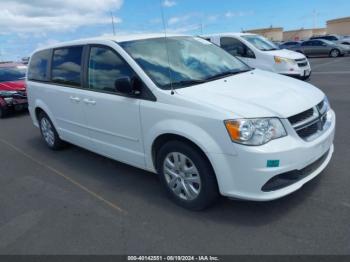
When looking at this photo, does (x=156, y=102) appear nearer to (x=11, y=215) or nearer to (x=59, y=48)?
(x=11, y=215)

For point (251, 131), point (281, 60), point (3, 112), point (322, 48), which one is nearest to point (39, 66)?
point (251, 131)

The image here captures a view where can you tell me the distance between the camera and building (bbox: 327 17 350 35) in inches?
2274

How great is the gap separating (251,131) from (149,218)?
1.44m

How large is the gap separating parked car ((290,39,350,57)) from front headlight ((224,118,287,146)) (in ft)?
79.5

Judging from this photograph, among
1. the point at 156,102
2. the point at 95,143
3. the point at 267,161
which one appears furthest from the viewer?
the point at 95,143

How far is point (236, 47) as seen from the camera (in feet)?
36.3

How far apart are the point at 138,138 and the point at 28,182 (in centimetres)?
205

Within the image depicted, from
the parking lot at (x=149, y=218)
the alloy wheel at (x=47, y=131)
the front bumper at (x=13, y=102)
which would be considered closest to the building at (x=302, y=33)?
the front bumper at (x=13, y=102)

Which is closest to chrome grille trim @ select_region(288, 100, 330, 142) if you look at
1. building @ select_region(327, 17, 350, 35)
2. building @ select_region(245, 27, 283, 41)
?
building @ select_region(327, 17, 350, 35)

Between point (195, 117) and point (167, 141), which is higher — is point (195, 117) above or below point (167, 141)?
above

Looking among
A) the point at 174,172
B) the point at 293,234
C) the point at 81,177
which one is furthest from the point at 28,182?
the point at 293,234

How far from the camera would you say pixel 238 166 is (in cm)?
306

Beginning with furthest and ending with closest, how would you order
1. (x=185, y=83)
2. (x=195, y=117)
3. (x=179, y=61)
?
(x=179, y=61)
(x=185, y=83)
(x=195, y=117)

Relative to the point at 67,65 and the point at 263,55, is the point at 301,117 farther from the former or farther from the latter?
the point at 263,55
